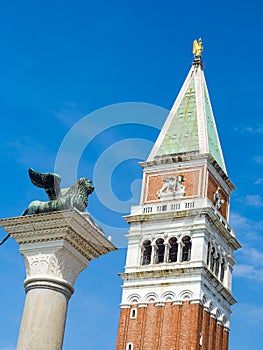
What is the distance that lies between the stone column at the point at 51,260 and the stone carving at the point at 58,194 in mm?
207

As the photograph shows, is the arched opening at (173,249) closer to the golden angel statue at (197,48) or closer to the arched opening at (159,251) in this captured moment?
the arched opening at (159,251)

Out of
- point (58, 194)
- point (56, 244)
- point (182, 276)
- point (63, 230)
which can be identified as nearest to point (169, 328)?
point (182, 276)

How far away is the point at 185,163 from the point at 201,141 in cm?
184

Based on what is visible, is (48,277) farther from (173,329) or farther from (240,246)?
(240,246)

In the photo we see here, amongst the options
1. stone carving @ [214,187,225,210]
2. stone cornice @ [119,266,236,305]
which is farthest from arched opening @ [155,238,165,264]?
stone carving @ [214,187,225,210]

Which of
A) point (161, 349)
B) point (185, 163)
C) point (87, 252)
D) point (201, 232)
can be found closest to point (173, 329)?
point (161, 349)

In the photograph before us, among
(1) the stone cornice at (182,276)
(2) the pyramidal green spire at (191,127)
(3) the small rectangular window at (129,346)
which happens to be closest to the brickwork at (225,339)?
(1) the stone cornice at (182,276)

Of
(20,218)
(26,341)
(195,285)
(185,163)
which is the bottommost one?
(26,341)

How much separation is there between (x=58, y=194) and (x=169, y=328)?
41.2m

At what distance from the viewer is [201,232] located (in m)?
52.1

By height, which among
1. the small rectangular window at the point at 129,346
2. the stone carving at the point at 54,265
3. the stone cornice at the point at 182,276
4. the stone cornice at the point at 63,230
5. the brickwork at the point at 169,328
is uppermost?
the stone cornice at the point at 182,276

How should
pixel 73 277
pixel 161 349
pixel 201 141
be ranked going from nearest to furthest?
pixel 73 277, pixel 161 349, pixel 201 141

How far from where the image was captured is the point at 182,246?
173 feet

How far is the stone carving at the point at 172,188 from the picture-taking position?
2151 inches
